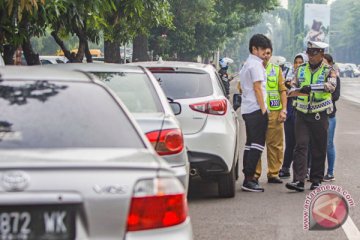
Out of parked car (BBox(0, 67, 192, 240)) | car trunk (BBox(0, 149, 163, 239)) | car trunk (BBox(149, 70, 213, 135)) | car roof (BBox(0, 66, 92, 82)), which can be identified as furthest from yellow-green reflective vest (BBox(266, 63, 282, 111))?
car trunk (BBox(0, 149, 163, 239))

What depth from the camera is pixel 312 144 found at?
31.3 ft

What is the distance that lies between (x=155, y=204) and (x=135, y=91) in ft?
11.1

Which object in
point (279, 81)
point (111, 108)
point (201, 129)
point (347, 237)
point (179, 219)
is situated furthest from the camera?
point (279, 81)

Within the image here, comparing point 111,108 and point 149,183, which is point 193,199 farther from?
point 149,183

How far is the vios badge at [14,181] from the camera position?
11.6 ft

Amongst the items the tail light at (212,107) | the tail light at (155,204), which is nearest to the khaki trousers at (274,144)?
the tail light at (212,107)

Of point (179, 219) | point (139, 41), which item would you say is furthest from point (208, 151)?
point (139, 41)

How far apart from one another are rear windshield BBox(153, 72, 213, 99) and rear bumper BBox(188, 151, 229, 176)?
63 centimetres

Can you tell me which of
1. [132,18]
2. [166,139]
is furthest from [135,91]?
[132,18]

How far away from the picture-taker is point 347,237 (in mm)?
7035

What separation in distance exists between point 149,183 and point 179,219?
0.92 ft

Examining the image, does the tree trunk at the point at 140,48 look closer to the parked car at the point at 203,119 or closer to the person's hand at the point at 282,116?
the person's hand at the point at 282,116

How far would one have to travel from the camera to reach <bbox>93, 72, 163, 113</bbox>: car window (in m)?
6.94

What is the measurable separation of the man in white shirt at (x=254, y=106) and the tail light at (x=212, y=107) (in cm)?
61
